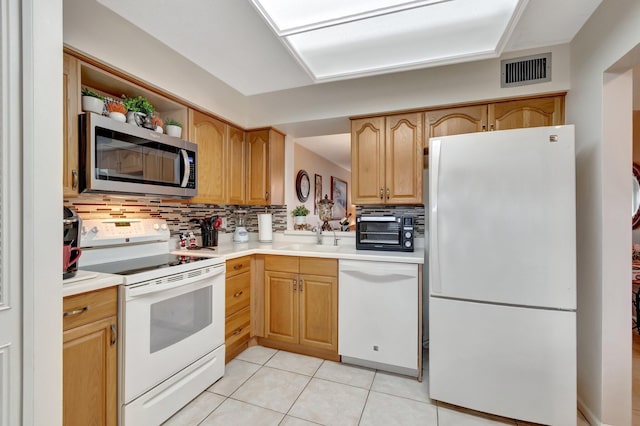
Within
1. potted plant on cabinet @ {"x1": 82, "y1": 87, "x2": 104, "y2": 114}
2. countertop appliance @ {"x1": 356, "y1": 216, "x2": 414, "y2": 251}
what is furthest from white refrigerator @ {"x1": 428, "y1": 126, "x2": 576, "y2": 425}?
potted plant on cabinet @ {"x1": 82, "y1": 87, "x2": 104, "y2": 114}

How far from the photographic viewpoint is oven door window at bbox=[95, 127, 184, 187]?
1.61 metres

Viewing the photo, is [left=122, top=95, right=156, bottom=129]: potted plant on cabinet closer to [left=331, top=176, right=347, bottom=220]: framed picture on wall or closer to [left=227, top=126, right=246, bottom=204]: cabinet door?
[left=227, top=126, right=246, bottom=204]: cabinet door

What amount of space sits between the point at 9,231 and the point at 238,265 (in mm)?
1471

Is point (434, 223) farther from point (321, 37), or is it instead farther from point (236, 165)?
point (236, 165)

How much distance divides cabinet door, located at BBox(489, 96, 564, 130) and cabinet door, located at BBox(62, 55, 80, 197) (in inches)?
107

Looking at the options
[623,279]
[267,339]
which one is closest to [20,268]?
[267,339]

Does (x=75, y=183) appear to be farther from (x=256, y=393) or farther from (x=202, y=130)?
(x=256, y=393)

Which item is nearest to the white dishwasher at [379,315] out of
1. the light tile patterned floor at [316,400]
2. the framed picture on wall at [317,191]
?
the light tile patterned floor at [316,400]

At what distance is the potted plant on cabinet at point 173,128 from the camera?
2100 millimetres

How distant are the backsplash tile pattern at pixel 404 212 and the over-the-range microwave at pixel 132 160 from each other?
60.6 inches

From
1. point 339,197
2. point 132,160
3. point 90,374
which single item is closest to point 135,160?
point 132,160

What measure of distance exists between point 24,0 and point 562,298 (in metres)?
2.67

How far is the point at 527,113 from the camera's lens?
2.12 metres

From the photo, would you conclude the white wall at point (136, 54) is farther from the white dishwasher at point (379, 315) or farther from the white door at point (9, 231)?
the white dishwasher at point (379, 315)
